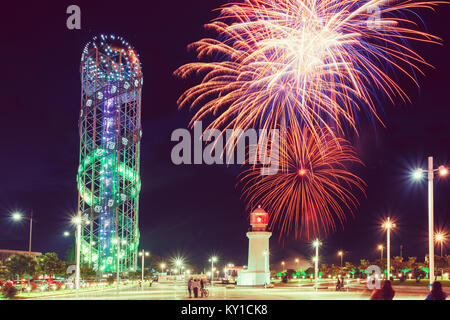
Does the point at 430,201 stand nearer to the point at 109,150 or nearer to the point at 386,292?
the point at 386,292

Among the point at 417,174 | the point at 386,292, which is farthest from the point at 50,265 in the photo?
the point at 386,292

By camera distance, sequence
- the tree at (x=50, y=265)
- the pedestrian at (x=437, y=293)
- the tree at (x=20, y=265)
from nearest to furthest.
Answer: the pedestrian at (x=437, y=293)
the tree at (x=20, y=265)
the tree at (x=50, y=265)

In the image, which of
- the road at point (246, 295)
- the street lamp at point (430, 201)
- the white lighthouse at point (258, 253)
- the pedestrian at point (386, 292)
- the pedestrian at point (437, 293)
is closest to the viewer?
the pedestrian at point (386, 292)

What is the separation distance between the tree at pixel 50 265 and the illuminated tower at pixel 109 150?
18.3 m

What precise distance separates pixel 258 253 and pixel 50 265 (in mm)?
26846

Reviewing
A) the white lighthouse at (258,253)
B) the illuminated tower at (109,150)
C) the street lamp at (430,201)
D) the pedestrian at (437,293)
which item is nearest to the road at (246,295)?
the street lamp at (430,201)

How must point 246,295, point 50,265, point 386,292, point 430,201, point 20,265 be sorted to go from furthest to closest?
point 50,265 < point 20,265 < point 246,295 < point 430,201 < point 386,292

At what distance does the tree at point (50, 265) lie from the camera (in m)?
47.5

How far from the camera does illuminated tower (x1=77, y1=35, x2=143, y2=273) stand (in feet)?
224

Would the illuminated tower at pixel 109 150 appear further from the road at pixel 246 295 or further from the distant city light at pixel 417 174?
the distant city light at pixel 417 174

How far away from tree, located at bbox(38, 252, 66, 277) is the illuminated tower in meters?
18.3

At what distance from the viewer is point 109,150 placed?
70.4 meters
